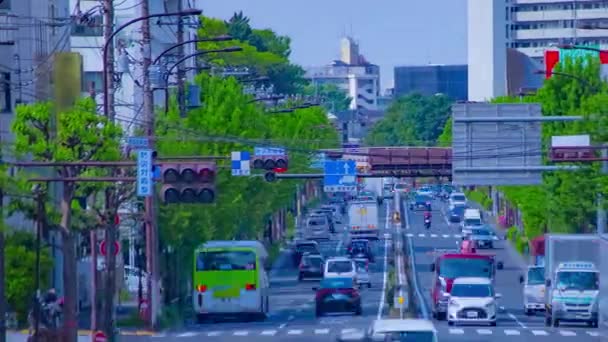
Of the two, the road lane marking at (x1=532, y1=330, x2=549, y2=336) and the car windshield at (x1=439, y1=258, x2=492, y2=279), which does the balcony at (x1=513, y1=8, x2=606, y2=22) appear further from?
the road lane marking at (x1=532, y1=330, x2=549, y2=336)

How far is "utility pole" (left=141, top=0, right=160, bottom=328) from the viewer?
44406 mm

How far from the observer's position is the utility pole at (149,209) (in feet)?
146

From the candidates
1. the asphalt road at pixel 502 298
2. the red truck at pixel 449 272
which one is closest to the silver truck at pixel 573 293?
the asphalt road at pixel 502 298

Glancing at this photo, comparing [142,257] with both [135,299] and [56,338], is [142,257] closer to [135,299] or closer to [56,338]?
[135,299]

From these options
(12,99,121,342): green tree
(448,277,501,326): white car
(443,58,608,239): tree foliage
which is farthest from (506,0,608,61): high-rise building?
(12,99,121,342): green tree

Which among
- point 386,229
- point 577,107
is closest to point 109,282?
point 577,107

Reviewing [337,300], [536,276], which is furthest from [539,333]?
[337,300]

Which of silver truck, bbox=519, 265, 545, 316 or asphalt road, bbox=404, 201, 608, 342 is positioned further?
silver truck, bbox=519, 265, 545, 316

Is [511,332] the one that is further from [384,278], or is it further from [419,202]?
[419,202]

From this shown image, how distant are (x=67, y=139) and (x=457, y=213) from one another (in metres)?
92.5

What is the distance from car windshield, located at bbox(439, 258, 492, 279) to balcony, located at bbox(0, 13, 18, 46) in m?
17.2

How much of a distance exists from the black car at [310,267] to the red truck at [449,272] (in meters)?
18.3

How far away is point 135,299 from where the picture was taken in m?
61.1

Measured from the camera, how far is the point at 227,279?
5347cm
